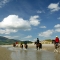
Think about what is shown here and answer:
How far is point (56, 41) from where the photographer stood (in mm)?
28484

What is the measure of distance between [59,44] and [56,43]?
100cm

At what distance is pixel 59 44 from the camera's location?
29453mm

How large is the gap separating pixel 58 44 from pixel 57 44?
31cm

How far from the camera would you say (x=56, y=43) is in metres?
28.8

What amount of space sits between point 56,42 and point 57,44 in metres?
0.45

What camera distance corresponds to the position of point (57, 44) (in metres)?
28.8

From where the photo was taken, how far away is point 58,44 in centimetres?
2905

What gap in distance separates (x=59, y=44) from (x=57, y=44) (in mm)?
785

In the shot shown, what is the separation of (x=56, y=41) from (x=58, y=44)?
925 millimetres

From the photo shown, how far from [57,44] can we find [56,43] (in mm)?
277

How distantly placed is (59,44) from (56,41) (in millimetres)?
1347
